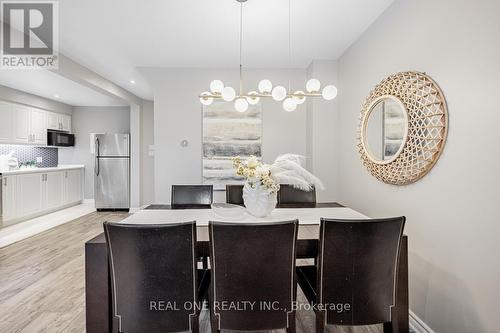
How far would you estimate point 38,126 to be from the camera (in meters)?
5.67

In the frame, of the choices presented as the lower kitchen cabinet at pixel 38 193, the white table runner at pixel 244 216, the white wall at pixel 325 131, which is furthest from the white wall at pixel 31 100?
the white wall at pixel 325 131

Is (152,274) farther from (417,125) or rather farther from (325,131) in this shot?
(325,131)

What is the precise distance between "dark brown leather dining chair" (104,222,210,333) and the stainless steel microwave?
5823 millimetres

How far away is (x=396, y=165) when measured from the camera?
→ 2.23 meters

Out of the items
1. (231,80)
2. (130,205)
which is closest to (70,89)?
(130,205)

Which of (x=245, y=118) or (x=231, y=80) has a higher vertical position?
(x=231, y=80)

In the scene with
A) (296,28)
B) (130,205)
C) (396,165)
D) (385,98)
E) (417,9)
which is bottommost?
(130,205)

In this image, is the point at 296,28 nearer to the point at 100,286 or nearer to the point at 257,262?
the point at 257,262

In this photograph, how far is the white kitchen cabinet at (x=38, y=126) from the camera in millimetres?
5520

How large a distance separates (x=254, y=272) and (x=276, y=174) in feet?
2.74

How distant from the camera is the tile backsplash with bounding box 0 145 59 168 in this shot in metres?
5.39

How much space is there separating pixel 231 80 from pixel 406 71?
8.06 feet

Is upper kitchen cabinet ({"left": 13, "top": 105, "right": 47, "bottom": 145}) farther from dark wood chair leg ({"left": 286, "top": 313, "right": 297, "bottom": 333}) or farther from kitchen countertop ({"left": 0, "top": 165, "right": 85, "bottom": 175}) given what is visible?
dark wood chair leg ({"left": 286, "top": 313, "right": 297, "bottom": 333})

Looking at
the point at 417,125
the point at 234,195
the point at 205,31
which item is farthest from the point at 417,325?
the point at 205,31
